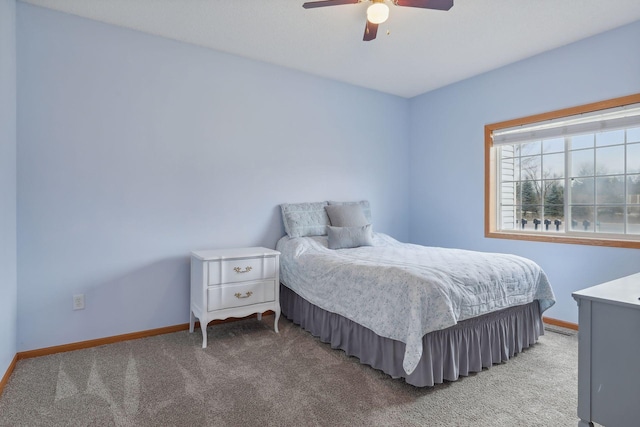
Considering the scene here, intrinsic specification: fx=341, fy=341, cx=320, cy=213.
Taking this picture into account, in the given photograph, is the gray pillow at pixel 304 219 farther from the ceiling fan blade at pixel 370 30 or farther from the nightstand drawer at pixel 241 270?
the ceiling fan blade at pixel 370 30

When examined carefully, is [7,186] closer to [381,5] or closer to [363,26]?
[381,5]

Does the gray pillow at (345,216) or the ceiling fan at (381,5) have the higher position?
the ceiling fan at (381,5)

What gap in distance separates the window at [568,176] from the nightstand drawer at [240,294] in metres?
2.53

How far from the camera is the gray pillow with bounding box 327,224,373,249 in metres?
3.37

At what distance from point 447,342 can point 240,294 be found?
64.0 inches

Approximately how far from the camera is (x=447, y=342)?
2.10 m

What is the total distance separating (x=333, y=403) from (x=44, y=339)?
2.20 meters

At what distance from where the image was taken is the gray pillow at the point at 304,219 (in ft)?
11.4

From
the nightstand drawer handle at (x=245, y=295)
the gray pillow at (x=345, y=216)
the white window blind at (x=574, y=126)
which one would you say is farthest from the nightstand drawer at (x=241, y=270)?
the white window blind at (x=574, y=126)

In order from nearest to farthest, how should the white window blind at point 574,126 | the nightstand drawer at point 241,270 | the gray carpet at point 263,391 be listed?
the gray carpet at point 263,391 → the nightstand drawer at point 241,270 → the white window blind at point 574,126

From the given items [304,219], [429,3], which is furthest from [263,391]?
[429,3]

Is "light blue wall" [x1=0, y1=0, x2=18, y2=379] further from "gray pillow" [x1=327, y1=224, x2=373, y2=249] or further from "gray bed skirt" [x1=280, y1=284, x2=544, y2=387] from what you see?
"gray pillow" [x1=327, y1=224, x2=373, y2=249]

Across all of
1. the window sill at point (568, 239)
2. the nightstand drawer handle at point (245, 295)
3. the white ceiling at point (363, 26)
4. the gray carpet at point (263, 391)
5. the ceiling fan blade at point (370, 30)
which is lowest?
the gray carpet at point (263, 391)

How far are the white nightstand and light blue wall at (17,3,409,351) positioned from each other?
349mm
